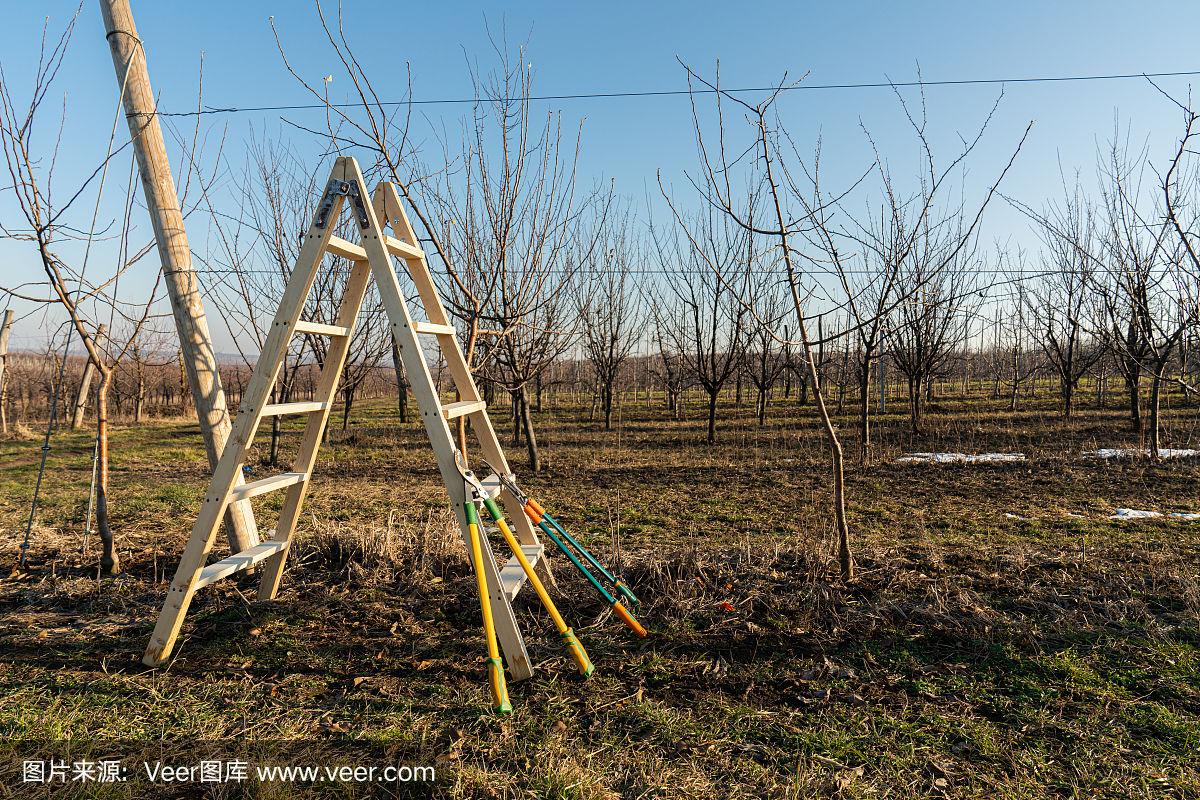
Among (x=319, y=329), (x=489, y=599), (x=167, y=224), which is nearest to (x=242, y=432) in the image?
(x=319, y=329)

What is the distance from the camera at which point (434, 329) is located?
8.37ft

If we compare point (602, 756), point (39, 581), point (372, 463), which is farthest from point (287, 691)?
point (372, 463)

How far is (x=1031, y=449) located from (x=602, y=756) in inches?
400

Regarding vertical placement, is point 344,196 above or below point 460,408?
above

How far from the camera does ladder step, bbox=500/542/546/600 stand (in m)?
2.38

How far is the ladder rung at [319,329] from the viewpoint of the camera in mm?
2361

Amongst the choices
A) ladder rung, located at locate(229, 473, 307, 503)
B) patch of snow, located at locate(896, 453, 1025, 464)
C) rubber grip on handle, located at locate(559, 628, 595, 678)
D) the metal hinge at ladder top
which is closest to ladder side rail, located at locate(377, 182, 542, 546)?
the metal hinge at ladder top

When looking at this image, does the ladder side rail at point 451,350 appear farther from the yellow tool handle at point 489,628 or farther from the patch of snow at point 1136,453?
the patch of snow at point 1136,453

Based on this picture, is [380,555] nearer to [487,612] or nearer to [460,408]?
[460,408]

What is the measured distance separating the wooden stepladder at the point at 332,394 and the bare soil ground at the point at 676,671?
0.31m

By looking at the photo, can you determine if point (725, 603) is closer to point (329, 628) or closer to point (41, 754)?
point (329, 628)

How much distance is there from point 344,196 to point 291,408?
2.75 ft

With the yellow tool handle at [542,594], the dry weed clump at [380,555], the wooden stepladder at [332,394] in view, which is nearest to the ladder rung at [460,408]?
the wooden stepladder at [332,394]

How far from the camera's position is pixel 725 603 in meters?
2.89
